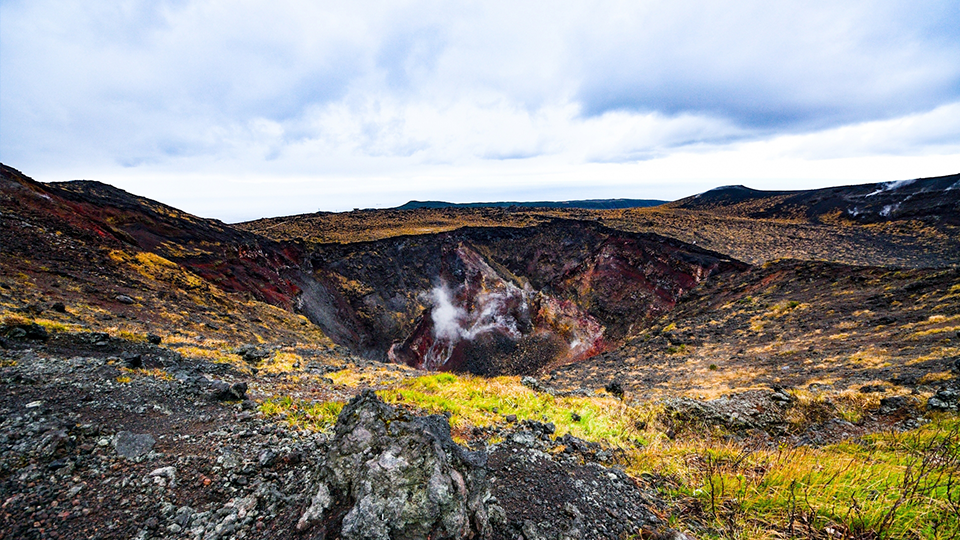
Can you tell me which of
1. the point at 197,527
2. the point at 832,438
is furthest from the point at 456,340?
the point at 197,527

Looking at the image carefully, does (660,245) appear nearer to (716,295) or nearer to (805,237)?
(716,295)

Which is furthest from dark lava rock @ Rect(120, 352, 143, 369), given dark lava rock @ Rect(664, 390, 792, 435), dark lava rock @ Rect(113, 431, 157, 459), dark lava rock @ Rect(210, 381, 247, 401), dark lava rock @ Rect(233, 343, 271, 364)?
dark lava rock @ Rect(664, 390, 792, 435)

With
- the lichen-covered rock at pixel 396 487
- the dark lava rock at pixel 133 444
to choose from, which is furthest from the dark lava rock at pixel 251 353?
the lichen-covered rock at pixel 396 487

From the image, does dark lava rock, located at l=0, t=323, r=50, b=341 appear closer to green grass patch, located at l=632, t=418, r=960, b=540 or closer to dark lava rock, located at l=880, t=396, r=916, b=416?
green grass patch, located at l=632, t=418, r=960, b=540

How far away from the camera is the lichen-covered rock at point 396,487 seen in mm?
2816

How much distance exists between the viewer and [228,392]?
620cm

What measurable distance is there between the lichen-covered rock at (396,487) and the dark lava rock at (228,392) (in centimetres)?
378

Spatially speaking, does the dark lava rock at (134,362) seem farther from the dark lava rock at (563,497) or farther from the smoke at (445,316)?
the smoke at (445,316)

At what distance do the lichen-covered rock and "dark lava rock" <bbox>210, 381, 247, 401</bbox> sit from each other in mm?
3777

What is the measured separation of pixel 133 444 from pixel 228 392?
7.02 ft

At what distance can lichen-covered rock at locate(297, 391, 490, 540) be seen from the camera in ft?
9.24

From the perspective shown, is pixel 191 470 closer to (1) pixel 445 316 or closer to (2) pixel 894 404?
(2) pixel 894 404

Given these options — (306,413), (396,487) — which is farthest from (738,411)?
(306,413)

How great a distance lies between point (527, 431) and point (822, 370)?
11249 mm
